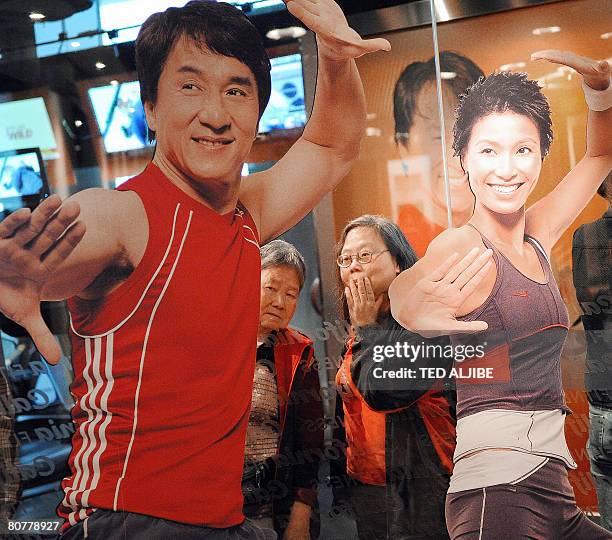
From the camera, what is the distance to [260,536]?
2.42 m

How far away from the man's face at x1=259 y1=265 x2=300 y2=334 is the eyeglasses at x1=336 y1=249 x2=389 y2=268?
15 centimetres

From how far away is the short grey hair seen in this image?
2.42 metres

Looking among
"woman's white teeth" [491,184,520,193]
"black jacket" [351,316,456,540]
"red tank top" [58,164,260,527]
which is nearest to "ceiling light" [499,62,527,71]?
"woman's white teeth" [491,184,520,193]

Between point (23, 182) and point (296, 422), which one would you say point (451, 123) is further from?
point (23, 182)

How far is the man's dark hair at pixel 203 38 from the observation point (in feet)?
8.01

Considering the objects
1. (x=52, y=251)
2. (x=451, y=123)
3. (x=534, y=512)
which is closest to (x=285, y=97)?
(x=451, y=123)

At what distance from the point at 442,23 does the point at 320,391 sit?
122 centimetres

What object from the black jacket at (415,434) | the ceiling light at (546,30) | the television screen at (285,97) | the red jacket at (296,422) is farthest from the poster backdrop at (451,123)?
the red jacket at (296,422)

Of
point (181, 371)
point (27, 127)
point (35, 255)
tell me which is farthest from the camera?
point (27, 127)

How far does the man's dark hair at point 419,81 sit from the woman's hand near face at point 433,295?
0.43m

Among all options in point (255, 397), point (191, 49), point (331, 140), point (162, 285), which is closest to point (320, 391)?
point (255, 397)

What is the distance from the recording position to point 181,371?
2.40 meters

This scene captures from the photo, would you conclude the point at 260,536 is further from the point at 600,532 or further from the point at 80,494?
the point at 600,532

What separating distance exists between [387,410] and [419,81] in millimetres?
1032
